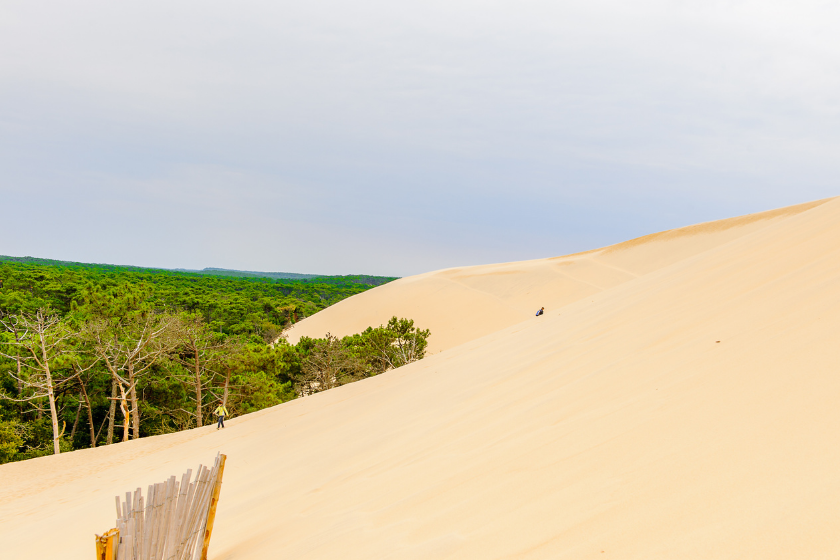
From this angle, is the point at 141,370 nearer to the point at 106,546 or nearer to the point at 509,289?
the point at 106,546

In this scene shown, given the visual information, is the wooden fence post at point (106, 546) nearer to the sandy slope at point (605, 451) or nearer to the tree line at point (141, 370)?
the sandy slope at point (605, 451)

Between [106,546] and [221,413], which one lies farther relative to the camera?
[221,413]

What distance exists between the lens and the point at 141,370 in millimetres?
17188

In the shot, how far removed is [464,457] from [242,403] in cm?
1757

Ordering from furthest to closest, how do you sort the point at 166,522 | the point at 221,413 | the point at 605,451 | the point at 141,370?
the point at 141,370, the point at 221,413, the point at 166,522, the point at 605,451

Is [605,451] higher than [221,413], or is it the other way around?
[605,451]

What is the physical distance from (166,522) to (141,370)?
16128mm

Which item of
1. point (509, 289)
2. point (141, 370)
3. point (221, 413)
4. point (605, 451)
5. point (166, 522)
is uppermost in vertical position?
point (509, 289)

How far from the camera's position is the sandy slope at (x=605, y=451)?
1989mm

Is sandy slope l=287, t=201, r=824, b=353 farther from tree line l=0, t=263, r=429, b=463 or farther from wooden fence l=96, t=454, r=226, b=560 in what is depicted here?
wooden fence l=96, t=454, r=226, b=560

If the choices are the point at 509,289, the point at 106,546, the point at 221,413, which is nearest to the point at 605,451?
the point at 106,546

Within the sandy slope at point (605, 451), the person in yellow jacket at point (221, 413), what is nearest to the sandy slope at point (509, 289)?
the person in yellow jacket at point (221, 413)

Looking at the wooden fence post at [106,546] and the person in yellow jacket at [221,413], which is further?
the person in yellow jacket at [221,413]

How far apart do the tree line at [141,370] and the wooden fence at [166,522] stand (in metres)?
14.3
